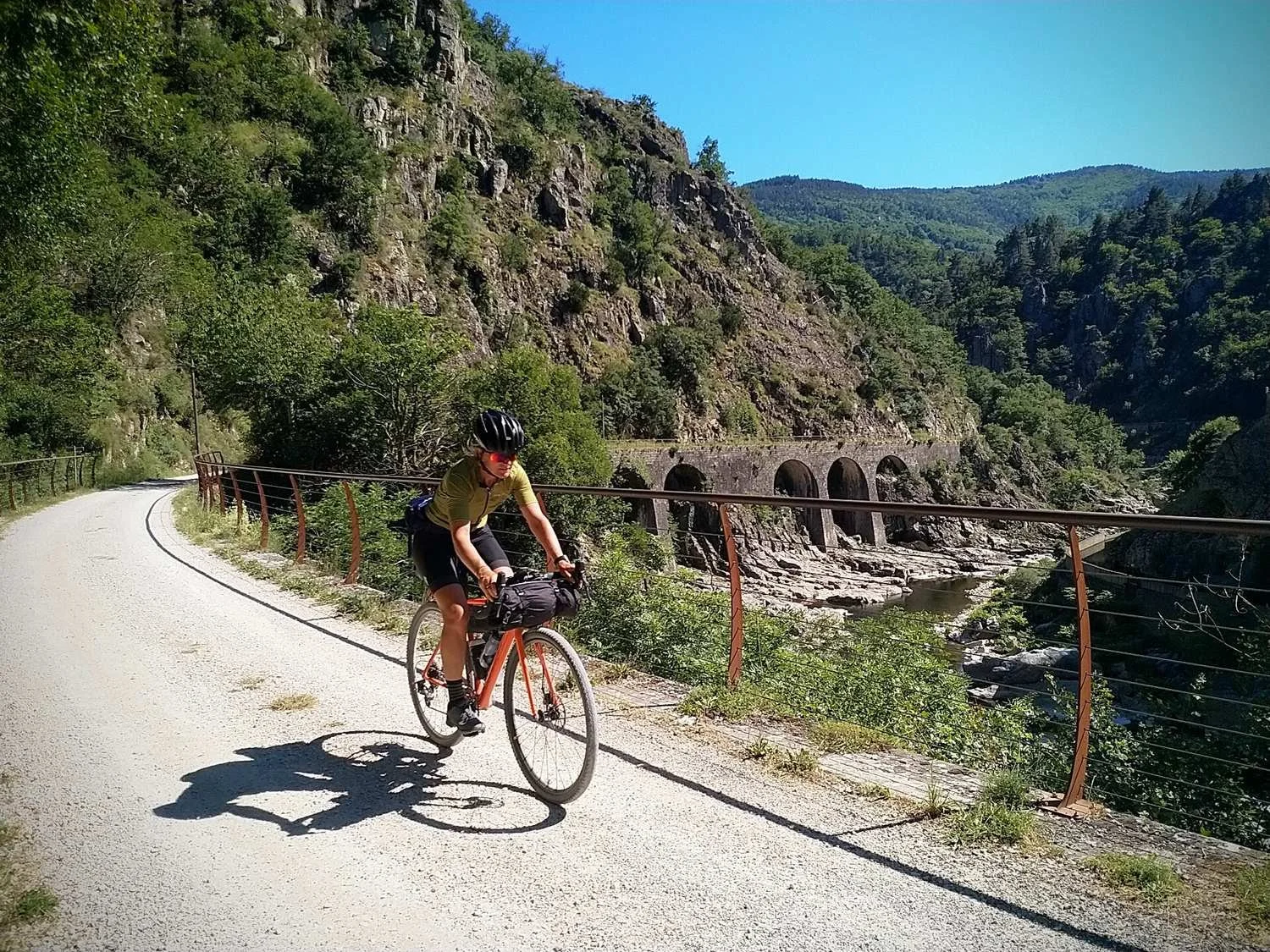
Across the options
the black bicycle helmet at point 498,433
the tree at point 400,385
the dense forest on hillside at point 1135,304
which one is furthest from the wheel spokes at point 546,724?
the dense forest on hillside at point 1135,304

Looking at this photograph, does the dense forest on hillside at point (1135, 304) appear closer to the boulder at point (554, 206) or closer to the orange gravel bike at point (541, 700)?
the boulder at point (554, 206)

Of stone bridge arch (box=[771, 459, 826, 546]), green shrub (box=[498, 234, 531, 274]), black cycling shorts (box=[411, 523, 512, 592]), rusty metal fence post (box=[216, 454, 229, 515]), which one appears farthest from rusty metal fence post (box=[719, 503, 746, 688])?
green shrub (box=[498, 234, 531, 274])

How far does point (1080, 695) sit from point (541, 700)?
2413 mm

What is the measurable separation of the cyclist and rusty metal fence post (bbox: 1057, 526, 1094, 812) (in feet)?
7.27

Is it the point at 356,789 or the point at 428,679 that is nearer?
the point at 356,789

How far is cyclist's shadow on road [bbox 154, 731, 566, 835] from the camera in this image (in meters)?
3.35

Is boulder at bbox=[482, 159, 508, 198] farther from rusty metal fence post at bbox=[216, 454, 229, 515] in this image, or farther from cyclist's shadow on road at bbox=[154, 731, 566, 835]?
cyclist's shadow on road at bbox=[154, 731, 566, 835]

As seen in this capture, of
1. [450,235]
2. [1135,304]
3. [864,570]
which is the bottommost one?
[864,570]

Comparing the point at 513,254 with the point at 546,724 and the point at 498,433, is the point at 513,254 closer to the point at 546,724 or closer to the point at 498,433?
the point at 498,433

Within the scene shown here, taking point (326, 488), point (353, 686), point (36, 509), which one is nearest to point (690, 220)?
point (36, 509)

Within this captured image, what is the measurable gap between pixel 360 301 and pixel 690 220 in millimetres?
44825

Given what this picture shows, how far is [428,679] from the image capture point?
4.07m

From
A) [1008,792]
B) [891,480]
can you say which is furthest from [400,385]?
[891,480]

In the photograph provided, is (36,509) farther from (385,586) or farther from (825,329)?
(825,329)
